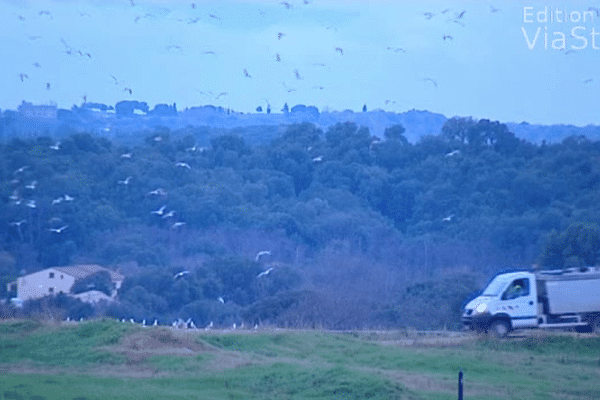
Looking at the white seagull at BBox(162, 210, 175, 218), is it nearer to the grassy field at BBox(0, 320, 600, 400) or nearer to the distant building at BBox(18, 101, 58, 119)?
the distant building at BBox(18, 101, 58, 119)

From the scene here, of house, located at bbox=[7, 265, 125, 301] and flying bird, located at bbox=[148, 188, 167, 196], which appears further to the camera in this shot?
flying bird, located at bbox=[148, 188, 167, 196]

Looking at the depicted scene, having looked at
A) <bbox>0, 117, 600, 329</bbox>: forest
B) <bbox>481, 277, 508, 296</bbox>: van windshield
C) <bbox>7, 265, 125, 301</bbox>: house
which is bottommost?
<bbox>481, 277, 508, 296</bbox>: van windshield

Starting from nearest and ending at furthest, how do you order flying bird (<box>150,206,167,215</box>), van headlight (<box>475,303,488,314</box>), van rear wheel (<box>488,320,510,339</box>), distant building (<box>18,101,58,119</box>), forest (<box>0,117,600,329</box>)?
van rear wheel (<box>488,320,510,339</box>)
van headlight (<box>475,303,488,314</box>)
forest (<box>0,117,600,329</box>)
flying bird (<box>150,206,167,215</box>)
distant building (<box>18,101,58,119</box>)

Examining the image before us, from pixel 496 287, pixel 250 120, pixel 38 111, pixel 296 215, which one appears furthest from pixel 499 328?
pixel 250 120

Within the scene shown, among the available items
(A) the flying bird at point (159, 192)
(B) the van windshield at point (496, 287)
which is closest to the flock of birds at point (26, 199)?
(A) the flying bird at point (159, 192)

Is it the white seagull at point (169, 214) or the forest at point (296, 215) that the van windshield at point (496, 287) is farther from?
the white seagull at point (169, 214)

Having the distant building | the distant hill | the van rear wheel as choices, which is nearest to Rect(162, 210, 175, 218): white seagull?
the distant hill

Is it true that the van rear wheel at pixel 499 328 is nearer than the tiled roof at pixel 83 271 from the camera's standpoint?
Yes
